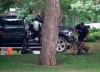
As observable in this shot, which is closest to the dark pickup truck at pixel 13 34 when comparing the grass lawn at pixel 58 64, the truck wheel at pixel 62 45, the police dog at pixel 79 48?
the truck wheel at pixel 62 45

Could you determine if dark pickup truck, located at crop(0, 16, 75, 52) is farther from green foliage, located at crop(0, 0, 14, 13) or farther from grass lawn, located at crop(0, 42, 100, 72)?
green foliage, located at crop(0, 0, 14, 13)

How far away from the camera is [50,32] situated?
14570 millimetres

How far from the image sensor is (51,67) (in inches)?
559

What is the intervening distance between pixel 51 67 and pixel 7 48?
16.3ft

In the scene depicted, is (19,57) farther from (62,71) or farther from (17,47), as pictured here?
(62,71)

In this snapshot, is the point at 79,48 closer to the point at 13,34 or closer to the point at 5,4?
the point at 13,34

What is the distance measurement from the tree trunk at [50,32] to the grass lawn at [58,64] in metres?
0.41

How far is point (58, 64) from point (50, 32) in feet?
4.26

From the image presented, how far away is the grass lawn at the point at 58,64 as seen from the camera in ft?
44.3

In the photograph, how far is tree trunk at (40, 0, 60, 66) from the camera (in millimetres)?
14547

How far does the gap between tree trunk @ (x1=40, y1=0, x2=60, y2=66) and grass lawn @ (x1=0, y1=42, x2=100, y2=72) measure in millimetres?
407

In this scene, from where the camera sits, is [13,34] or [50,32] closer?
[50,32]

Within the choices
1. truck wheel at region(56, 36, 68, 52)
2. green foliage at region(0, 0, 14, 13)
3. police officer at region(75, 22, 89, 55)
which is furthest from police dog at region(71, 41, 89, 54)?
green foliage at region(0, 0, 14, 13)

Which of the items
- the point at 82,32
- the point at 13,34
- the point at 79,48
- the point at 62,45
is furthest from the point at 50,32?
the point at 62,45
